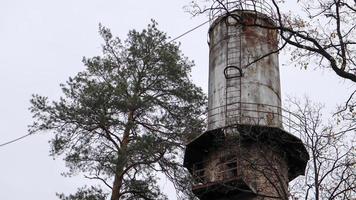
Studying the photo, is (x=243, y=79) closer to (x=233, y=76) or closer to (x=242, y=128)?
(x=233, y=76)

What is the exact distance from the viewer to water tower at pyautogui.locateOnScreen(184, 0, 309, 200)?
610 inches

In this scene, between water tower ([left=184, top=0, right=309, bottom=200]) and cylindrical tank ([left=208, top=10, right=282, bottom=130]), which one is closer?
water tower ([left=184, top=0, right=309, bottom=200])

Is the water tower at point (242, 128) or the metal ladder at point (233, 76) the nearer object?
the water tower at point (242, 128)

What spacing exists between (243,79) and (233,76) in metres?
0.35

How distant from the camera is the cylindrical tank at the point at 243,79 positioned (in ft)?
54.4

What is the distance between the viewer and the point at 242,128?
1570cm

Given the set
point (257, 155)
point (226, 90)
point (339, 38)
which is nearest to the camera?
point (339, 38)

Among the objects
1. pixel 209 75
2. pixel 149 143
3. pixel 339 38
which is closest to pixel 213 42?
pixel 209 75

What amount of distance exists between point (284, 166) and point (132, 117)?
577 cm

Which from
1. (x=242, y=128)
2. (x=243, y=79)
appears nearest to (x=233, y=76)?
(x=243, y=79)

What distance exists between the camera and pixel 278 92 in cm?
1758

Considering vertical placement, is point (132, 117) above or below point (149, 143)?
above

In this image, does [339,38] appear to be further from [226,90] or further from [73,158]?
[73,158]

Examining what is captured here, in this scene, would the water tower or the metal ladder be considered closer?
the water tower
